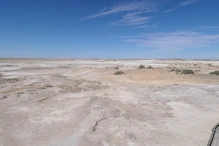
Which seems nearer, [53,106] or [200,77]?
[53,106]

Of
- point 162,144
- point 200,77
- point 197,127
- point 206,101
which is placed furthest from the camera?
point 200,77

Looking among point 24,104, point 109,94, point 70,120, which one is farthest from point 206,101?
point 24,104

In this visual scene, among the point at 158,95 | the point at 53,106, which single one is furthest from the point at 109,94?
the point at 53,106

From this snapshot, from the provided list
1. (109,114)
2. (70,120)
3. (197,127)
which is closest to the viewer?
(197,127)

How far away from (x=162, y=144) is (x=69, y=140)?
9.50 feet

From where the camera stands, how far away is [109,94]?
14023 mm

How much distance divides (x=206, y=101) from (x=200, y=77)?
32.8 ft

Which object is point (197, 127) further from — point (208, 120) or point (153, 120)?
point (153, 120)

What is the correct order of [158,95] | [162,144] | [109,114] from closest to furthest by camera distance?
[162,144] < [109,114] < [158,95]

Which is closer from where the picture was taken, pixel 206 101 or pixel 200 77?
pixel 206 101

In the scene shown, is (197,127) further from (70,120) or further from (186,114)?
(70,120)

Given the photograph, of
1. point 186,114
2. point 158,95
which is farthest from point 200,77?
point 186,114

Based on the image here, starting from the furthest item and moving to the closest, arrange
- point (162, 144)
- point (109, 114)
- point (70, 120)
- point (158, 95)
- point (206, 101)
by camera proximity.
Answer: point (158, 95) → point (206, 101) → point (109, 114) → point (70, 120) → point (162, 144)

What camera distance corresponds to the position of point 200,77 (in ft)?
69.6
